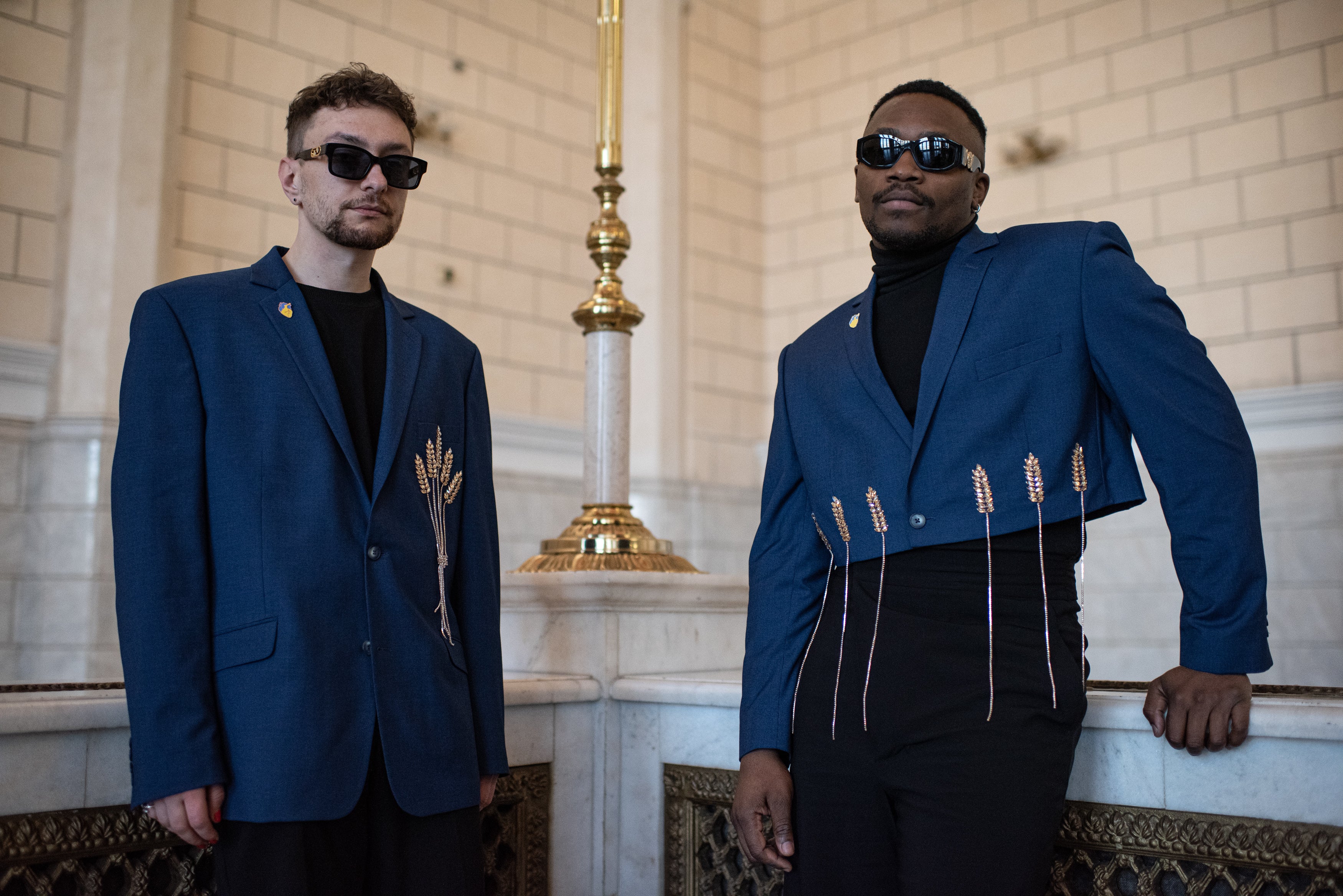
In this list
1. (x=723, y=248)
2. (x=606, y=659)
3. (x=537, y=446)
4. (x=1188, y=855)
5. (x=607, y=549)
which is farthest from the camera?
(x=723, y=248)

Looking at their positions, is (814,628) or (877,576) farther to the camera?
(814,628)

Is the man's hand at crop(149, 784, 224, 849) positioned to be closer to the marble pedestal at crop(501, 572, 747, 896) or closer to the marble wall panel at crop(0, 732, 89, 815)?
the marble wall panel at crop(0, 732, 89, 815)

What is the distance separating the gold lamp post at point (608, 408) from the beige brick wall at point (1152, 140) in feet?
10.4

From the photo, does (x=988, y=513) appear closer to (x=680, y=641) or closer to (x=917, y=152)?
(x=917, y=152)

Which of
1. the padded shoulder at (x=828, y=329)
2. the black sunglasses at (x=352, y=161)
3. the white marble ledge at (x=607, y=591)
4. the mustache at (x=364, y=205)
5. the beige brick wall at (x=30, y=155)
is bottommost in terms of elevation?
the white marble ledge at (x=607, y=591)

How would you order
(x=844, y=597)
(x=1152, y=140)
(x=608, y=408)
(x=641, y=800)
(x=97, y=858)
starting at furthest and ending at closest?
(x=1152, y=140)
(x=608, y=408)
(x=641, y=800)
(x=97, y=858)
(x=844, y=597)

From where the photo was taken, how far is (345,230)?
2.03 metres

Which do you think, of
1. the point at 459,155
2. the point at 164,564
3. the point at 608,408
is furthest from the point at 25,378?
the point at 164,564

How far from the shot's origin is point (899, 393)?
1.91m

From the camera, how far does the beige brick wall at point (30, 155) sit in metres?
4.73

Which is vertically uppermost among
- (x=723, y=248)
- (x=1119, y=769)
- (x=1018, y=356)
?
(x=723, y=248)

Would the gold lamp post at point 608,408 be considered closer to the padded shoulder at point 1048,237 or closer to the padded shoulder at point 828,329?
the padded shoulder at point 828,329

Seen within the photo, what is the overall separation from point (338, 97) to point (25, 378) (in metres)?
3.30

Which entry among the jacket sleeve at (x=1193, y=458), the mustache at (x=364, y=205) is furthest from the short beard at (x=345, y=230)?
the jacket sleeve at (x=1193, y=458)
